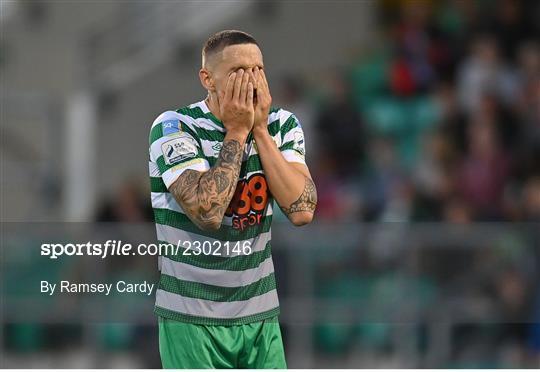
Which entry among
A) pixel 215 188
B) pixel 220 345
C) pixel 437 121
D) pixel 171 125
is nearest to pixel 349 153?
pixel 437 121

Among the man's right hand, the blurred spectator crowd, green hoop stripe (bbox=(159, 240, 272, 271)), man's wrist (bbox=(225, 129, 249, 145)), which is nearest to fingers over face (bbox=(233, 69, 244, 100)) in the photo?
the man's right hand

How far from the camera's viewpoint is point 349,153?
9.13m

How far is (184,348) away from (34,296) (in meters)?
4.23

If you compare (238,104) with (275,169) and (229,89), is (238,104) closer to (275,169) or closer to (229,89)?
(229,89)

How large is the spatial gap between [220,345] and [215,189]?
1.67 feet

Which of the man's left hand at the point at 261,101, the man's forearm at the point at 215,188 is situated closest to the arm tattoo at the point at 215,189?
the man's forearm at the point at 215,188

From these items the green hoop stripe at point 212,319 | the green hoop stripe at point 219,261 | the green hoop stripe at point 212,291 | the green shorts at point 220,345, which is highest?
the green hoop stripe at point 219,261

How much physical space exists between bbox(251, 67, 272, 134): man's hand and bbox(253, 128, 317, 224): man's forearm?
0.02 metres

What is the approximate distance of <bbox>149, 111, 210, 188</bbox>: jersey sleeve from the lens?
11.0ft

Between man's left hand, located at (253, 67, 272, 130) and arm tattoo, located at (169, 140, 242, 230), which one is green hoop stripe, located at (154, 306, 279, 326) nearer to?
arm tattoo, located at (169, 140, 242, 230)

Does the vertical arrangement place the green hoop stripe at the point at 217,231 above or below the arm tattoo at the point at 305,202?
below

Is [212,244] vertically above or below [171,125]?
below

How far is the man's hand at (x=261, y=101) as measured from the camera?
3.29m

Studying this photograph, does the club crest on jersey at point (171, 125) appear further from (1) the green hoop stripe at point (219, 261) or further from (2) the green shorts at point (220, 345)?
(2) the green shorts at point (220, 345)
